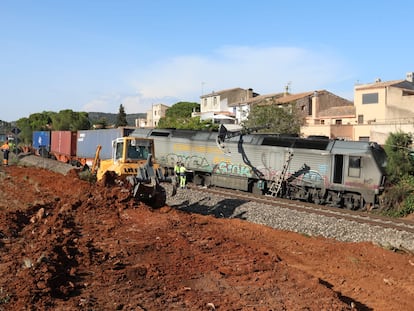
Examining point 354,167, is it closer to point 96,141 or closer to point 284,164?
point 284,164

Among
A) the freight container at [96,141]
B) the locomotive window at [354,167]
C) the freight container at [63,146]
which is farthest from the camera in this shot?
the freight container at [63,146]

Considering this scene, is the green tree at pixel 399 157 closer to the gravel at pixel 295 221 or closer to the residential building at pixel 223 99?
the gravel at pixel 295 221

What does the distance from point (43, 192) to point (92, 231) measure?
28.0 feet

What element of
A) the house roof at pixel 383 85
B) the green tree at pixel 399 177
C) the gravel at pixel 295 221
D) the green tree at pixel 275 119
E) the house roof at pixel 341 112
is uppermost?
the house roof at pixel 383 85

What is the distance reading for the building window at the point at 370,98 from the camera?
46344 millimetres

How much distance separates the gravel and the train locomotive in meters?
4.67

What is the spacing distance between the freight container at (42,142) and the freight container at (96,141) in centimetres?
894

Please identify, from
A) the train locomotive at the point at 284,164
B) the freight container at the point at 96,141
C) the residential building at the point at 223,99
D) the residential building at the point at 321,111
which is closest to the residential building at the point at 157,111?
the residential building at the point at 223,99

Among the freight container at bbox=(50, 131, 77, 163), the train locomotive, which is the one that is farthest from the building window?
the freight container at bbox=(50, 131, 77, 163)

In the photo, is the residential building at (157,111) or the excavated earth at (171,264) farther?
the residential building at (157,111)

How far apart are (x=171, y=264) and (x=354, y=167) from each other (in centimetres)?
1419

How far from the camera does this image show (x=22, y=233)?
11.8 meters

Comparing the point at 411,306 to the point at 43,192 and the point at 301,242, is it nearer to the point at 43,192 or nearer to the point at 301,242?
the point at 301,242

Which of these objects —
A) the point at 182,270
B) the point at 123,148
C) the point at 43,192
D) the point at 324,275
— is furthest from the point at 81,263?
the point at 43,192
